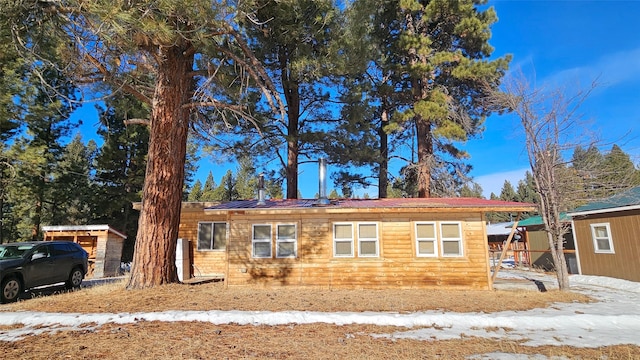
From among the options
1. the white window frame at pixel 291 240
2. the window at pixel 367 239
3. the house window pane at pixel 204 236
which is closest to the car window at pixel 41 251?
the house window pane at pixel 204 236

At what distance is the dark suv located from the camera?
8.60 m

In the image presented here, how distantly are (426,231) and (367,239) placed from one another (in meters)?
1.87

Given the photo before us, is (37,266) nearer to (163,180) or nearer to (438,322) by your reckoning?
(163,180)

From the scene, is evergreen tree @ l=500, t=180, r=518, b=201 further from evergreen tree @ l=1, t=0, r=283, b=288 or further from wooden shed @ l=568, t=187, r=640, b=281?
evergreen tree @ l=1, t=0, r=283, b=288

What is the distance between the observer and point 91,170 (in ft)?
82.9

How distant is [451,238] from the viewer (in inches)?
417

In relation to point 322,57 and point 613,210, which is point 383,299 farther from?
point 613,210

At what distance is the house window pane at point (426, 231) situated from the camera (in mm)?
10680

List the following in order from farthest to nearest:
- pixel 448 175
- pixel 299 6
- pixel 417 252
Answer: pixel 448 175 < pixel 299 6 < pixel 417 252

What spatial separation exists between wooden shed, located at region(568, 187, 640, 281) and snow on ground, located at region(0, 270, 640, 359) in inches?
255

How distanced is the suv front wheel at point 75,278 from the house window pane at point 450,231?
11.6m

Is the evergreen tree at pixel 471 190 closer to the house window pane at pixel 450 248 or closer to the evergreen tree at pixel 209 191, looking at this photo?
the house window pane at pixel 450 248

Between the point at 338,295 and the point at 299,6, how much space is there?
9669 millimetres

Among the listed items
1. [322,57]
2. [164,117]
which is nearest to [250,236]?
[164,117]
